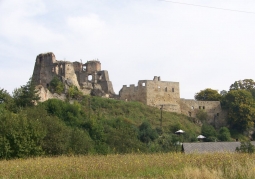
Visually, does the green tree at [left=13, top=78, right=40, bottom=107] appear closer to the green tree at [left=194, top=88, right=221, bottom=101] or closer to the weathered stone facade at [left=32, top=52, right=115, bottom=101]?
the weathered stone facade at [left=32, top=52, right=115, bottom=101]

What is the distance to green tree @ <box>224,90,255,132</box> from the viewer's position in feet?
174

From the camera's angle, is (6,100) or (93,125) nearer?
(93,125)

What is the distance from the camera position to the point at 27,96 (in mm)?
40500

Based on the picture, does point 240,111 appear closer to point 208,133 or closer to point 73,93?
point 208,133

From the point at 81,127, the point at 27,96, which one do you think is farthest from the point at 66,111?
the point at 27,96

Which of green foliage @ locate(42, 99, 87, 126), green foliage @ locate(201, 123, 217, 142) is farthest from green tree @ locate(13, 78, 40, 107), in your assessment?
green foliage @ locate(201, 123, 217, 142)

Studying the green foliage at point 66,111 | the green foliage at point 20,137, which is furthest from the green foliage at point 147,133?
the green foliage at point 20,137

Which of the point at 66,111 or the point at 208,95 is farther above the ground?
the point at 208,95

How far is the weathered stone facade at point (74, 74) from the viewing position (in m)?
51.8

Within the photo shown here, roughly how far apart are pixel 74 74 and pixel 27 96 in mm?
12878

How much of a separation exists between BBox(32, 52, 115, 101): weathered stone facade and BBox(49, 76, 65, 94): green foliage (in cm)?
56

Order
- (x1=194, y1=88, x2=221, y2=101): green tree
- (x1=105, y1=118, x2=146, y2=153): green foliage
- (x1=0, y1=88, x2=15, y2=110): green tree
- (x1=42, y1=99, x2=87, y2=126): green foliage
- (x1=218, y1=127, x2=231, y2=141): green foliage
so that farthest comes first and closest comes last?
(x1=194, y1=88, x2=221, y2=101): green tree → (x1=218, y1=127, x2=231, y2=141): green foliage → (x1=42, y1=99, x2=87, y2=126): green foliage → (x1=0, y1=88, x2=15, y2=110): green tree → (x1=105, y1=118, x2=146, y2=153): green foliage

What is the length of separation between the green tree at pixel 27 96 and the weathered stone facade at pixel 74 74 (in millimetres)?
7902

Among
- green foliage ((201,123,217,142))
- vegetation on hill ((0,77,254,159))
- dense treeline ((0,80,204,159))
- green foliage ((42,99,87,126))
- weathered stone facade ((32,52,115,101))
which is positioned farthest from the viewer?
weathered stone facade ((32,52,115,101))
